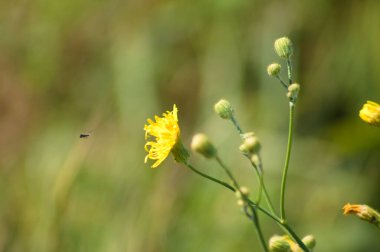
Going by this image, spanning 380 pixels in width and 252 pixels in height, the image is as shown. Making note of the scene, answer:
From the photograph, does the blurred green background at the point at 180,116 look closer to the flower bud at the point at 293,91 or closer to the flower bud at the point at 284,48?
the flower bud at the point at 284,48

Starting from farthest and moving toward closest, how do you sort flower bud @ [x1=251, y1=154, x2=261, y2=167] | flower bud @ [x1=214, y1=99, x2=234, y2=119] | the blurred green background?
the blurred green background < flower bud @ [x1=214, y1=99, x2=234, y2=119] < flower bud @ [x1=251, y1=154, x2=261, y2=167]

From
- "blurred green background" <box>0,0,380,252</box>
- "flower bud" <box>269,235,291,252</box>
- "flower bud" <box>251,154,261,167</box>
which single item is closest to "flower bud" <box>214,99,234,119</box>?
"flower bud" <box>251,154,261,167</box>

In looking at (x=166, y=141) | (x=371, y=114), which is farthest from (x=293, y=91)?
(x=166, y=141)

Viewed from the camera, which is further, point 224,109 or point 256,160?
point 224,109

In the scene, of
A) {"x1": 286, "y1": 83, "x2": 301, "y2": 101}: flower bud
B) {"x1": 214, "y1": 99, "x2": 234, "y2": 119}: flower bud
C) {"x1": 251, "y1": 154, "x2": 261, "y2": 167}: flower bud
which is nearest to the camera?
{"x1": 251, "y1": 154, "x2": 261, "y2": 167}: flower bud

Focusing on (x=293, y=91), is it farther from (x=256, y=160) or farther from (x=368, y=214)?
(x=368, y=214)

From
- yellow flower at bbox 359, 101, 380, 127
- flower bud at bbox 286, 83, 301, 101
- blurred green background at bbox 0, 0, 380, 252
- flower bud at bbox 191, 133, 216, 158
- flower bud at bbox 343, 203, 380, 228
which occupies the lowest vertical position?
blurred green background at bbox 0, 0, 380, 252

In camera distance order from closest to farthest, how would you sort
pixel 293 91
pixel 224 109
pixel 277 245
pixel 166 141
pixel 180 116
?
1. pixel 277 245
2. pixel 293 91
3. pixel 224 109
4. pixel 166 141
5. pixel 180 116

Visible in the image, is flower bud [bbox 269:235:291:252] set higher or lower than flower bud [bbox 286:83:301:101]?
lower

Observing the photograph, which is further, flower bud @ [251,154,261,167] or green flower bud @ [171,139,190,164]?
green flower bud @ [171,139,190,164]

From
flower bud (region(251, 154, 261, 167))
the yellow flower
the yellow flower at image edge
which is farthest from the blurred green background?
flower bud (region(251, 154, 261, 167))

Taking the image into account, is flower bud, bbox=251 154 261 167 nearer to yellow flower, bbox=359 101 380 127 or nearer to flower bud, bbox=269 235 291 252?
flower bud, bbox=269 235 291 252
